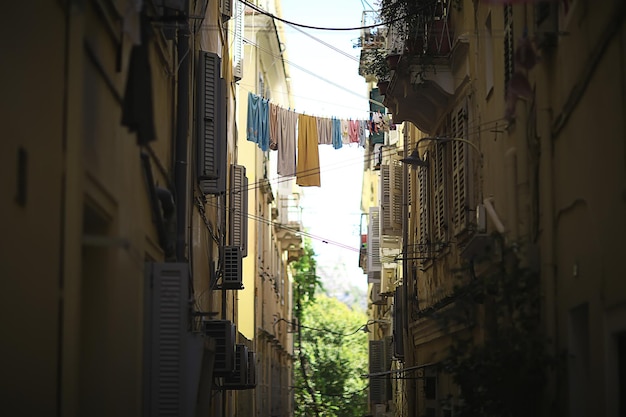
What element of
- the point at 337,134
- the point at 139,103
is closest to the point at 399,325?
the point at 337,134

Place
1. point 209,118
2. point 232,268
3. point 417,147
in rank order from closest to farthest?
point 209,118, point 417,147, point 232,268

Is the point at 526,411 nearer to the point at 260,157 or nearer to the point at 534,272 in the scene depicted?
the point at 534,272

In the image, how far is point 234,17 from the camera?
27.2 metres

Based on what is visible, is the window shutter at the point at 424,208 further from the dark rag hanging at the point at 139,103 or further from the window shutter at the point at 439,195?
the dark rag hanging at the point at 139,103

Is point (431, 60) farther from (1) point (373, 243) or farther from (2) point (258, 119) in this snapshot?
(1) point (373, 243)

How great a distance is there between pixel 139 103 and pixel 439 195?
1055 cm

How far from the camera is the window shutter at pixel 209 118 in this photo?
1628 centimetres

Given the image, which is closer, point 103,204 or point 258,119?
point 103,204

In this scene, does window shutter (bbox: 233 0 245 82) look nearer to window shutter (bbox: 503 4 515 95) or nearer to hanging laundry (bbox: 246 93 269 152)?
hanging laundry (bbox: 246 93 269 152)

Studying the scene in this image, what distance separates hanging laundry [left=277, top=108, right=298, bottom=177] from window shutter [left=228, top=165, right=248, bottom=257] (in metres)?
1.47

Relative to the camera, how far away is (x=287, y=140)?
2630cm

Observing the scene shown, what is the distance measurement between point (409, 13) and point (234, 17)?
10451 mm

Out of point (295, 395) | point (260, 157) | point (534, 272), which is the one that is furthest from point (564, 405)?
point (295, 395)

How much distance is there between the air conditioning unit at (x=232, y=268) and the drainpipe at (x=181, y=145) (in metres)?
6.52
